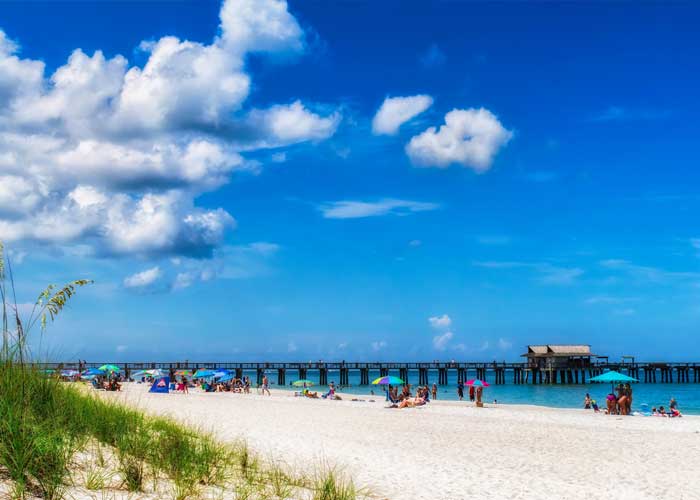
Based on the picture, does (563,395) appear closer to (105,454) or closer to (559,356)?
(559,356)

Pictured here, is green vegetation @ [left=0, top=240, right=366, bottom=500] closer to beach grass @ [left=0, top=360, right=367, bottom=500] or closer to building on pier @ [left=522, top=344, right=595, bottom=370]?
beach grass @ [left=0, top=360, right=367, bottom=500]

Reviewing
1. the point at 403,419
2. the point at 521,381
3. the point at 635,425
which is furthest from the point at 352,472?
the point at 521,381

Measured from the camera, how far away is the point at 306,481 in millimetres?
7539

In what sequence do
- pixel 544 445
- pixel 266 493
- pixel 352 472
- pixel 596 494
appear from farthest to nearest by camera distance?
pixel 544 445, pixel 352 472, pixel 596 494, pixel 266 493

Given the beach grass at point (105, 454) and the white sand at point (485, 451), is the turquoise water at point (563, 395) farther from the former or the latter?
the beach grass at point (105, 454)

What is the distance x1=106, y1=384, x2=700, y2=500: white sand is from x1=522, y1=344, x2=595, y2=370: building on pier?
46.8 m

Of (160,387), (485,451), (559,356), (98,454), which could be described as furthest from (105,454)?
(559,356)

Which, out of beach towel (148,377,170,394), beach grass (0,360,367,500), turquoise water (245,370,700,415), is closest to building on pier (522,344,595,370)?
turquoise water (245,370,700,415)

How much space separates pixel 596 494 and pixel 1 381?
7726 mm

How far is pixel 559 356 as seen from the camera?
65.1 meters

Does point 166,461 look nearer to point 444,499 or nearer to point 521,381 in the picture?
point 444,499

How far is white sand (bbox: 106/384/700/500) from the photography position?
8.91 metres

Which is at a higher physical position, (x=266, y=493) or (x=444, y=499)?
(x=266, y=493)

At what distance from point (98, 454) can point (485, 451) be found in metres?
8.16
